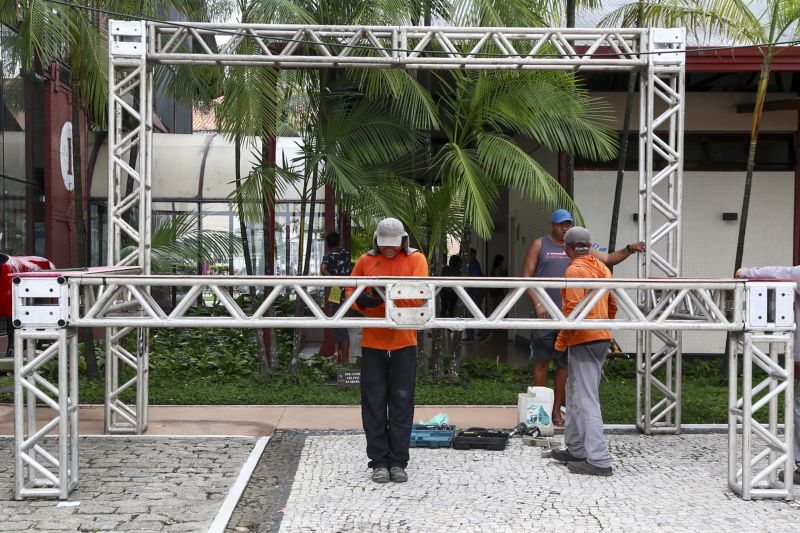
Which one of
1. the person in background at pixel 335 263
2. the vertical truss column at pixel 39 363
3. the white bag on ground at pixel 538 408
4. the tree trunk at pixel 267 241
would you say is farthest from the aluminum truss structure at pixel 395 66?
the person in background at pixel 335 263

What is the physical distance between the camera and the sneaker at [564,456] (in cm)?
683

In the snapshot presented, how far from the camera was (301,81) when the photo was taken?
431 inches

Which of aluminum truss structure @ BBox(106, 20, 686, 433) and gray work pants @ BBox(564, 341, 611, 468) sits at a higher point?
aluminum truss structure @ BBox(106, 20, 686, 433)

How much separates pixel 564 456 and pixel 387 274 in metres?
2.09

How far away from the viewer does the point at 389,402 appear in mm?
6445

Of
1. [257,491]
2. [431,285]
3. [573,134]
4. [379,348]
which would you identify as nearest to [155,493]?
[257,491]

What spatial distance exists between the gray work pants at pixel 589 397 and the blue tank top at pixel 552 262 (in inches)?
66.1

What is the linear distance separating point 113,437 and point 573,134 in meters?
5.83

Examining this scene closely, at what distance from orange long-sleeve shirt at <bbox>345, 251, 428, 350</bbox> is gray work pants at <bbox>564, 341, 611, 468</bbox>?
1281mm

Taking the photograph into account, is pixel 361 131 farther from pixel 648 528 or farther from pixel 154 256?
pixel 648 528

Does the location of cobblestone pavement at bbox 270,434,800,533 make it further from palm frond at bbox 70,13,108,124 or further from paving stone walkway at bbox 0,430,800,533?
palm frond at bbox 70,13,108,124

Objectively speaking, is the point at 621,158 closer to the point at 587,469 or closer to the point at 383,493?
the point at 587,469

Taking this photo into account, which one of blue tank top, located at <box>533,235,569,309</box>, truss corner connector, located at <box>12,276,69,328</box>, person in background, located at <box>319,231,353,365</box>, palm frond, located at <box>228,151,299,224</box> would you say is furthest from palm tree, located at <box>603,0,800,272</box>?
truss corner connector, located at <box>12,276,69,328</box>

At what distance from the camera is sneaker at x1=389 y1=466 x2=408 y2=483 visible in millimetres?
6340
